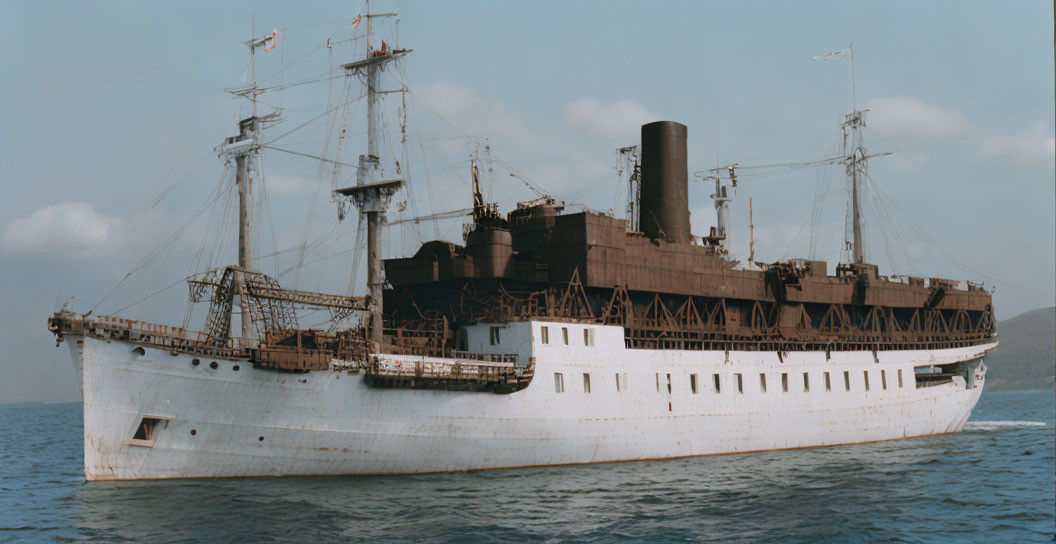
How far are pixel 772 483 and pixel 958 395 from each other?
1278 inches

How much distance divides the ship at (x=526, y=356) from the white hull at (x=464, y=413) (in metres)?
0.08

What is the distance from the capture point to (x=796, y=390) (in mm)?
48875

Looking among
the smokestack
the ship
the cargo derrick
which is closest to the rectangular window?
the ship

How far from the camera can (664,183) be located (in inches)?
1860

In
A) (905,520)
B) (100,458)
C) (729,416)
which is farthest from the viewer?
(729,416)

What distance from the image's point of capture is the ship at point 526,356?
30.7 meters

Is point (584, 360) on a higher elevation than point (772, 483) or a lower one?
higher

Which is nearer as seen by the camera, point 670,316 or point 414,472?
point 414,472

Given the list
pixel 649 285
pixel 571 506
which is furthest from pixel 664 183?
pixel 571 506

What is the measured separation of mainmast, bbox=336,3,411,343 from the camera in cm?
3747

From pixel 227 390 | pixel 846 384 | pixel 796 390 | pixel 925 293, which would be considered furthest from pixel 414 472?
pixel 925 293

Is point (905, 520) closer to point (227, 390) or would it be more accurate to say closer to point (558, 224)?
point (558, 224)

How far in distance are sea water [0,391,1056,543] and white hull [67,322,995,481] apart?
921 mm

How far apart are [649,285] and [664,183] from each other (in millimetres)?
6791
